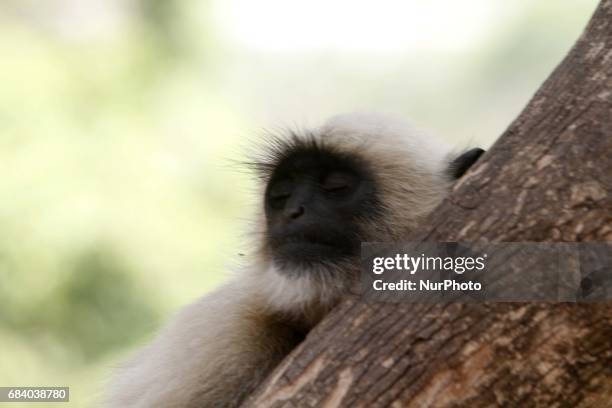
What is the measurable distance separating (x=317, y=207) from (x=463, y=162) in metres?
0.79

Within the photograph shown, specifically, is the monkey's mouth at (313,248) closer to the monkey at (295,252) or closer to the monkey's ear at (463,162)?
the monkey at (295,252)

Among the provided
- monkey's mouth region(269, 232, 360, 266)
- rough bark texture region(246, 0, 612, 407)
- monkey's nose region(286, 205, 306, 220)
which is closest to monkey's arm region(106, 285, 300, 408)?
monkey's mouth region(269, 232, 360, 266)

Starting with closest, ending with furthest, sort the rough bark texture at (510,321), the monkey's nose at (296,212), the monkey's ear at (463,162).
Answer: the rough bark texture at (510,321), the monkey's nose at (296,212), the monkey's ear at (463,162)

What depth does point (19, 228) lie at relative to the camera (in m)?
10.5

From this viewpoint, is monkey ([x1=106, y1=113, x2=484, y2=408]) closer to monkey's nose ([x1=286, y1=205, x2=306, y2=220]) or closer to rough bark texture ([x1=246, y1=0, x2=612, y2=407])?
monkey's nose ([x1=286, y1=205, x2=306, y2=220])

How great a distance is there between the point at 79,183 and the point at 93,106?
3.89ft

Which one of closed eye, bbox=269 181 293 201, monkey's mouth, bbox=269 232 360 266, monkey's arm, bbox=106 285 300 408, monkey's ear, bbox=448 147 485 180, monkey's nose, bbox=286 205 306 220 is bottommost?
monkey's arm, bbox=106 285 300 408

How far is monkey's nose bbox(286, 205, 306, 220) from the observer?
4.88 m

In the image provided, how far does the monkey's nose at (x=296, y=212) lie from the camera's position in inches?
192

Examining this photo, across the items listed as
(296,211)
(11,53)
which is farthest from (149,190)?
(296,211)

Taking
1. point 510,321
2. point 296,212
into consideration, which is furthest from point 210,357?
point 510,321

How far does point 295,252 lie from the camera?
16.0ft

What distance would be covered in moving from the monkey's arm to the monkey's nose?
467 mm

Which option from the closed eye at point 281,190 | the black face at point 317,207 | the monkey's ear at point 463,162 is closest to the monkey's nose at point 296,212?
the black face at point 317,207
